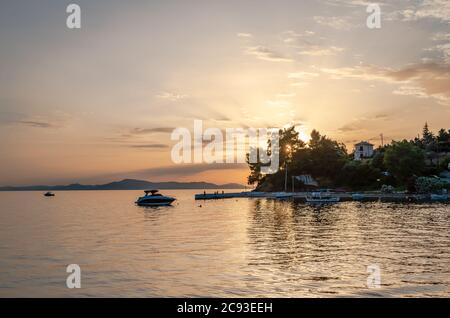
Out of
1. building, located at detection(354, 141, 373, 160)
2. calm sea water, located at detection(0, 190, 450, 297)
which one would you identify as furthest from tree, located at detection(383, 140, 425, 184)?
calm sea water, located at detection(0, 190, 450, 297)

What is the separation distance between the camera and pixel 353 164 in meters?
157

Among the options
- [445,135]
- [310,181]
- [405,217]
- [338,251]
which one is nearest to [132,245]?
[338,251]

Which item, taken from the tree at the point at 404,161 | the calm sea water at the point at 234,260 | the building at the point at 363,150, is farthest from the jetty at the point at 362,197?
the calm sea water at the point at 234,260

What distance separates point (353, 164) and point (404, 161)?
78.6 ft

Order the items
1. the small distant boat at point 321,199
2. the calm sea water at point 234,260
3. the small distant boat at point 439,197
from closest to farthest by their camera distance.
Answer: the calm sea water at point 234,260, the small distant boat at point 439,197, the small distant boat at point 321,199

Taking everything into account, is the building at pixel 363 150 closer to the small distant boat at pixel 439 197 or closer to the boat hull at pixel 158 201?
the small distant boat at pixel 439 197

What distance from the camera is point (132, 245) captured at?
43.4 m

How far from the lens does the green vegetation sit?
137 m

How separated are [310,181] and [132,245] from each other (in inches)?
5015

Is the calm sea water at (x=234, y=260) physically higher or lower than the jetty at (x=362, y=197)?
higher

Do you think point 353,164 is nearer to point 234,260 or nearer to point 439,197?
point 439,197

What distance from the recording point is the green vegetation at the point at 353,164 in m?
137
